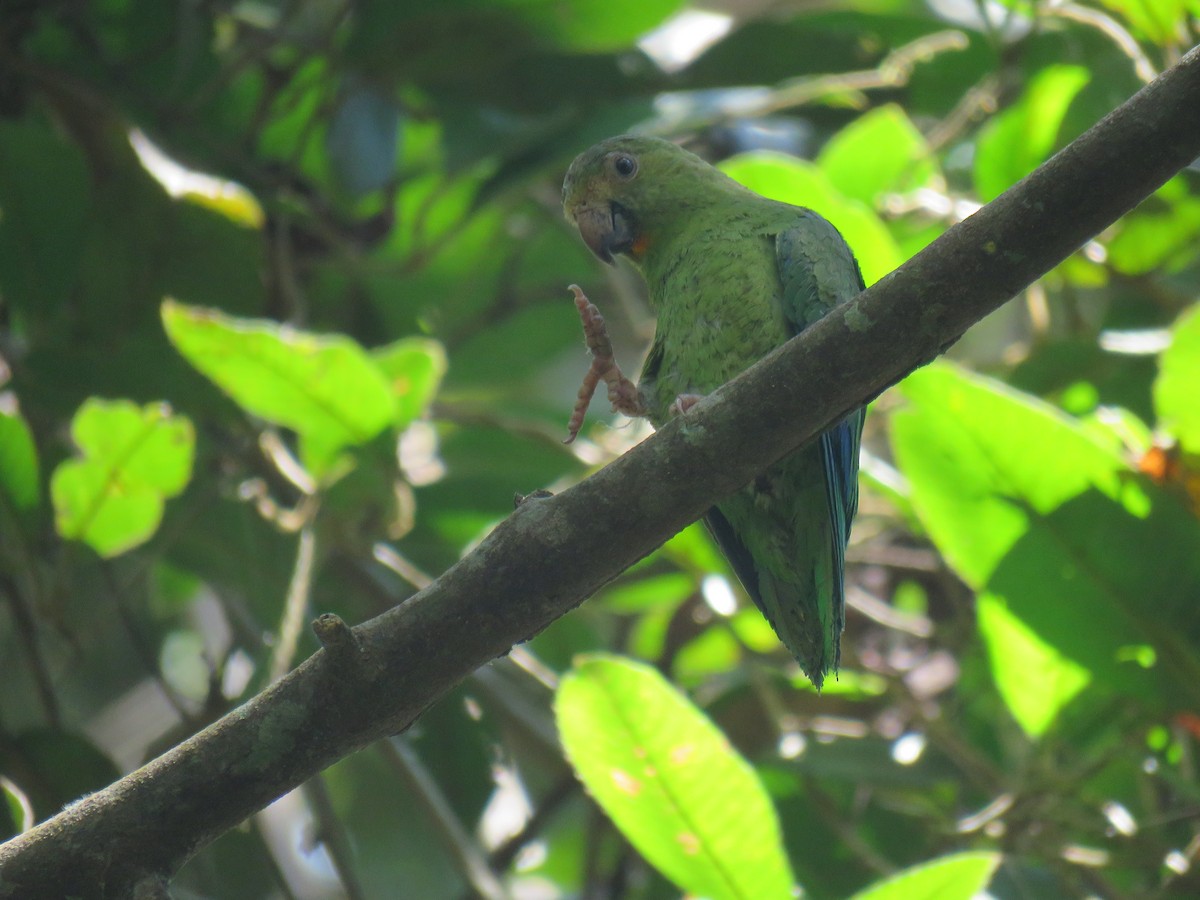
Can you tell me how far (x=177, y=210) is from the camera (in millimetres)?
3195

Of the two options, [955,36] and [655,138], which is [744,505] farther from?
[955,36]

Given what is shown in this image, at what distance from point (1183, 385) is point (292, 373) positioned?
1985mm

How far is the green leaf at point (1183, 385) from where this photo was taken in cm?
246

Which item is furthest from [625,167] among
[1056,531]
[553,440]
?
[1056,531]

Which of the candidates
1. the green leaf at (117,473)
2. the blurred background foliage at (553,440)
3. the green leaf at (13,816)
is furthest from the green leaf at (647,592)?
the green leaf at (13,816)

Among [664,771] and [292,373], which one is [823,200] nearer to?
[292,373]

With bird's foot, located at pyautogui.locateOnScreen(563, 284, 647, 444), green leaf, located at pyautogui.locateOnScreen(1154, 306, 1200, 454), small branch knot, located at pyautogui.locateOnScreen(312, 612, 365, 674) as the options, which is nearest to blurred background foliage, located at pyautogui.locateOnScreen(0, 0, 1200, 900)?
green leaf, located at pyautogui.locateOnScreen(1154, 306, 1200, 454)

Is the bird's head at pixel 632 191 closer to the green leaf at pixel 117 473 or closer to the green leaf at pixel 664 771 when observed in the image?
the green leaf at pixel 117 473

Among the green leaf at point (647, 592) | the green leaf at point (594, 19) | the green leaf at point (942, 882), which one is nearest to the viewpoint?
the green leaf at point (942, 882)

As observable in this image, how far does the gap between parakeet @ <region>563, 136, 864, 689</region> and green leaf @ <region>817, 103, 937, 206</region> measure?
0.70 metres

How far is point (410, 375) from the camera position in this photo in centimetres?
295

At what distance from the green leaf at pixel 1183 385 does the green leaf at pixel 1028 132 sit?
98 centimetres

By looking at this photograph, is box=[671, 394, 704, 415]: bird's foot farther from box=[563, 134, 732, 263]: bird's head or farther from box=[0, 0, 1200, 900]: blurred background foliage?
box=[563, 134, 732, 263]: bird's head

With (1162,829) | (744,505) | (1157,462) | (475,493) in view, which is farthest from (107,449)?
(1162,829)
